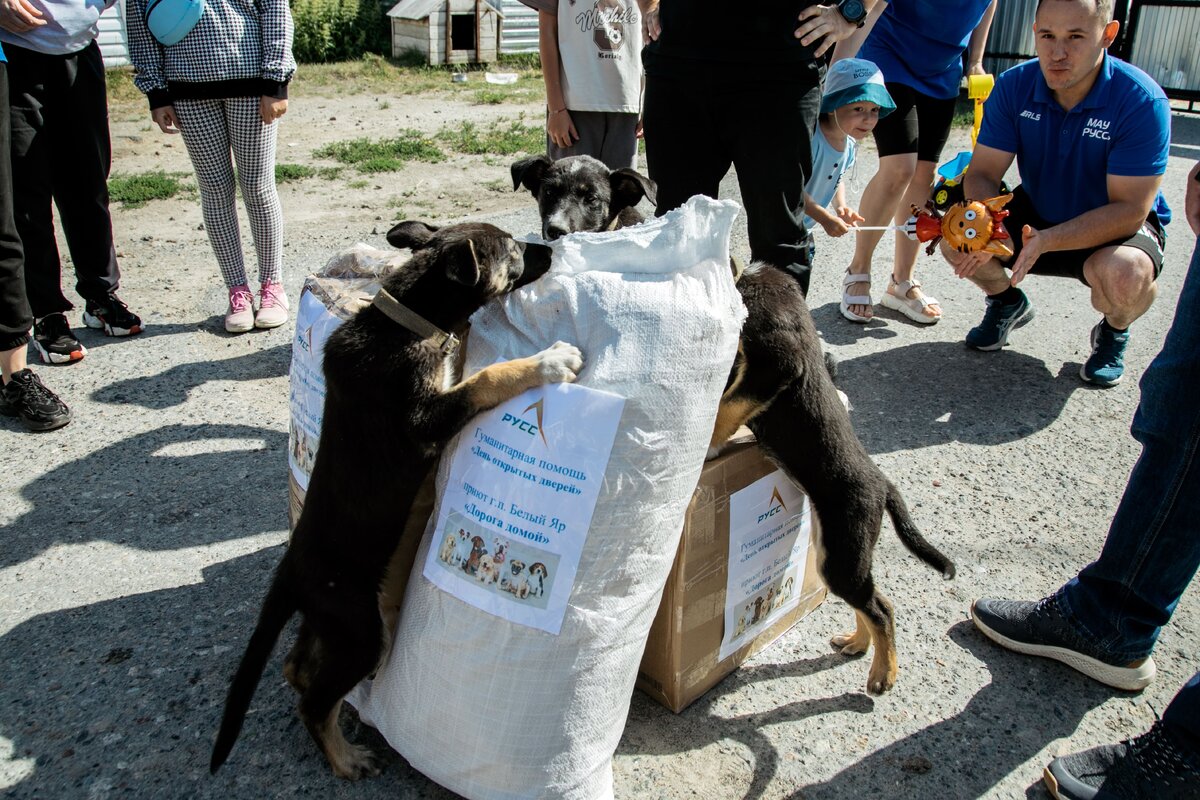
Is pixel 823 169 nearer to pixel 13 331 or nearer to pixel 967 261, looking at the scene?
pixel 967 261

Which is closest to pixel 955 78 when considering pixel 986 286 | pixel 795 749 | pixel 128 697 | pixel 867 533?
pixel 986 286

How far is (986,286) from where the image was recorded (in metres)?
5.12

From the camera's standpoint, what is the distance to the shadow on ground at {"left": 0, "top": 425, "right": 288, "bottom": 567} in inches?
140

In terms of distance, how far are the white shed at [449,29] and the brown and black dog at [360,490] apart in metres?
14.7

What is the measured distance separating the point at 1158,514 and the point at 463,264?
2091mm

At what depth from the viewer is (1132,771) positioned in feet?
7.75

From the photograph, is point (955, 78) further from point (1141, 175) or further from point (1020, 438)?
point (1020, 438)

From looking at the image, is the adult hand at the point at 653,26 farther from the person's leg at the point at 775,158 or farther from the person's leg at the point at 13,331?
the person's leg at the point at 13,331

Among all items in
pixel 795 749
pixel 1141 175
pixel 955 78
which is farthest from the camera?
pixel 955 78

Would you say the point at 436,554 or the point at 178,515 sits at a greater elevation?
the point at 436,554

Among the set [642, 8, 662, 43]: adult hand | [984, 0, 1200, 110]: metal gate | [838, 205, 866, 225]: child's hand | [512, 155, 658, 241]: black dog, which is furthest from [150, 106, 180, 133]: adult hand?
[984, 0, 1200, 110]: metal gate

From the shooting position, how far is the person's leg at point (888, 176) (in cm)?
535

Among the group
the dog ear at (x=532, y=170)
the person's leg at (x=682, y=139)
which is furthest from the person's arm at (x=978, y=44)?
the dog ear at (x=532, y=170)

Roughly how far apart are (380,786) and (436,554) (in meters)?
0.69
